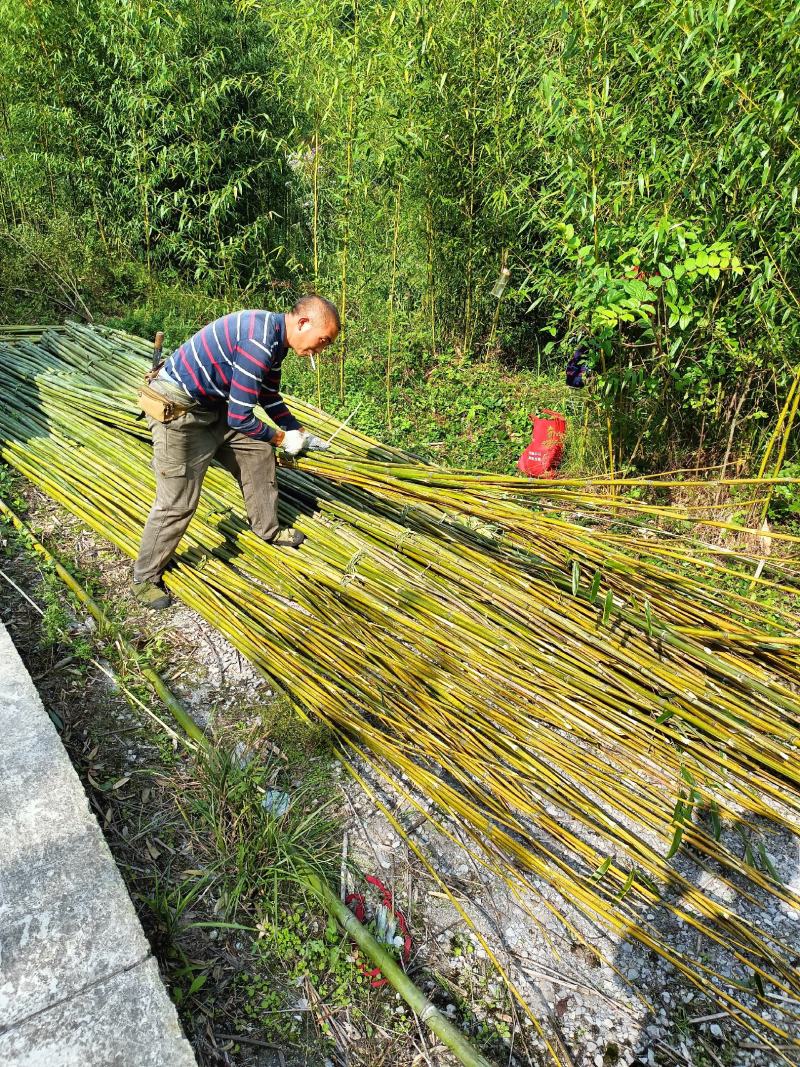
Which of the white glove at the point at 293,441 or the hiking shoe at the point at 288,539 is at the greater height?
the white glove at the point at 293,441

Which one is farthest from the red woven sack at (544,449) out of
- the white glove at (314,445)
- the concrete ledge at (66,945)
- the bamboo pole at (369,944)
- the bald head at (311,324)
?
the concrete ledge at (66,945)

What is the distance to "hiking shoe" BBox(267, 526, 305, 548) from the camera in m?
Answer: 2.93

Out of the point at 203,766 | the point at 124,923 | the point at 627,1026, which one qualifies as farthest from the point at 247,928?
the point at 627,1026

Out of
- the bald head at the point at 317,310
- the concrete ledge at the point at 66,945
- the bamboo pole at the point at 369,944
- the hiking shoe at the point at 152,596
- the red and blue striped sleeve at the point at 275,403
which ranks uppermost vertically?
the bald head at the point at 317,310

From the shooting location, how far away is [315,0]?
3756 millimetres

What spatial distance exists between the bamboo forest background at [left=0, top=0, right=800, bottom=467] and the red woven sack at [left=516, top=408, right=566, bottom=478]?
0.76 feet

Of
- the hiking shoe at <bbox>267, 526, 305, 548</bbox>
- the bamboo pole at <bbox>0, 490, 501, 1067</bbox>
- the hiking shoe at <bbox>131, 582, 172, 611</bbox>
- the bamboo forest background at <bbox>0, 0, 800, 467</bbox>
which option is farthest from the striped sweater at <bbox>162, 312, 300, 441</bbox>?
the bamboo forest background at <bbox>0, 0, 800, 467</bbox>

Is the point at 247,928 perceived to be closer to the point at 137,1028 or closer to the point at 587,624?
the point at 137,1028

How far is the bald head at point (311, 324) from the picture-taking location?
96.3 inches

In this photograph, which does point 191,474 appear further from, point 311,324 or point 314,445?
point 311,324

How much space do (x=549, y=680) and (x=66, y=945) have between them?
1436mm

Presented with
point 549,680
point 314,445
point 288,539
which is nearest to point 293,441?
point 314,445

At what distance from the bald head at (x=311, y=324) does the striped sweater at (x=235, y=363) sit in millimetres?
68

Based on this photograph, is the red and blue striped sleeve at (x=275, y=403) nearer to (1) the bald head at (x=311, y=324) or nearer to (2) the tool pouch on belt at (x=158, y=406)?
(1) the bald head at (x=311, y=324)
